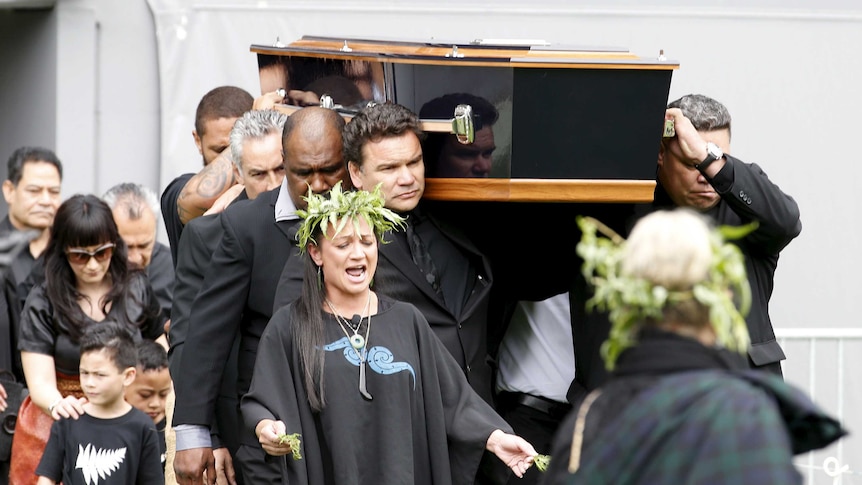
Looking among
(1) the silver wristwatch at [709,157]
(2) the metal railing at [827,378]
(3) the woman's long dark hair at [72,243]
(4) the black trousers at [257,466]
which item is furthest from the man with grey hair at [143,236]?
(1) the silver wristwatch at [709,157]

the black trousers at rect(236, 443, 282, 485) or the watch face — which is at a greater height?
the watch face

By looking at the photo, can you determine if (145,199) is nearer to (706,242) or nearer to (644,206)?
(644,206)

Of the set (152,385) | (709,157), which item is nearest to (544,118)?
(709,157)

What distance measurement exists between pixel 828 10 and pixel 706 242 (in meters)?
6.13

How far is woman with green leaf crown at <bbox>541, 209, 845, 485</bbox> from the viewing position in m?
2.56

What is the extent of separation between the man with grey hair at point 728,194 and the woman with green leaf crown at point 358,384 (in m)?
0.98

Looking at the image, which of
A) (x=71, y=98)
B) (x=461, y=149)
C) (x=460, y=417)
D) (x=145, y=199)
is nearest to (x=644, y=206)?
(x=461, y=149)

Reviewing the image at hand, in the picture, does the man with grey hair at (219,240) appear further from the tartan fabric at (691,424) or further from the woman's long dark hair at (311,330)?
the tartan fabric at (691,424)

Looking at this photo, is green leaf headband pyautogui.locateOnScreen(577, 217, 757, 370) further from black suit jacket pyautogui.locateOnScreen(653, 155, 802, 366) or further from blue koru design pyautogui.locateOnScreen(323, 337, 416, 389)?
black suit jacket pyautogui.locateOnScreen(653, 155, 802, 366)

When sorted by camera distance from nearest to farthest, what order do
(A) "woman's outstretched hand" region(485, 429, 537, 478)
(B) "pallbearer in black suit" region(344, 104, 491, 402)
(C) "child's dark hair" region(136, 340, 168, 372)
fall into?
(A) "woman's outstretched hand" region(485, 429, 537, 478) → (B) "pallbearer in black suit" region(344, 104, 491, 402) → (C) "child's dark hair" region(136, 340, 168, 372)

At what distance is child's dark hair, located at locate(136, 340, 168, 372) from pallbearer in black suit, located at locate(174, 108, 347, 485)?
58.3 inches

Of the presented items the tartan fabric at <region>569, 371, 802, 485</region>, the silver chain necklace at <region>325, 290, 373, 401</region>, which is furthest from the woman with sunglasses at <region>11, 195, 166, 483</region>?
the tartan fabric at <region>569, 371, 802, 485</region>

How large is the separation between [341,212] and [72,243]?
2215mm

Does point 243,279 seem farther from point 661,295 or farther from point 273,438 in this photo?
point 661,295
